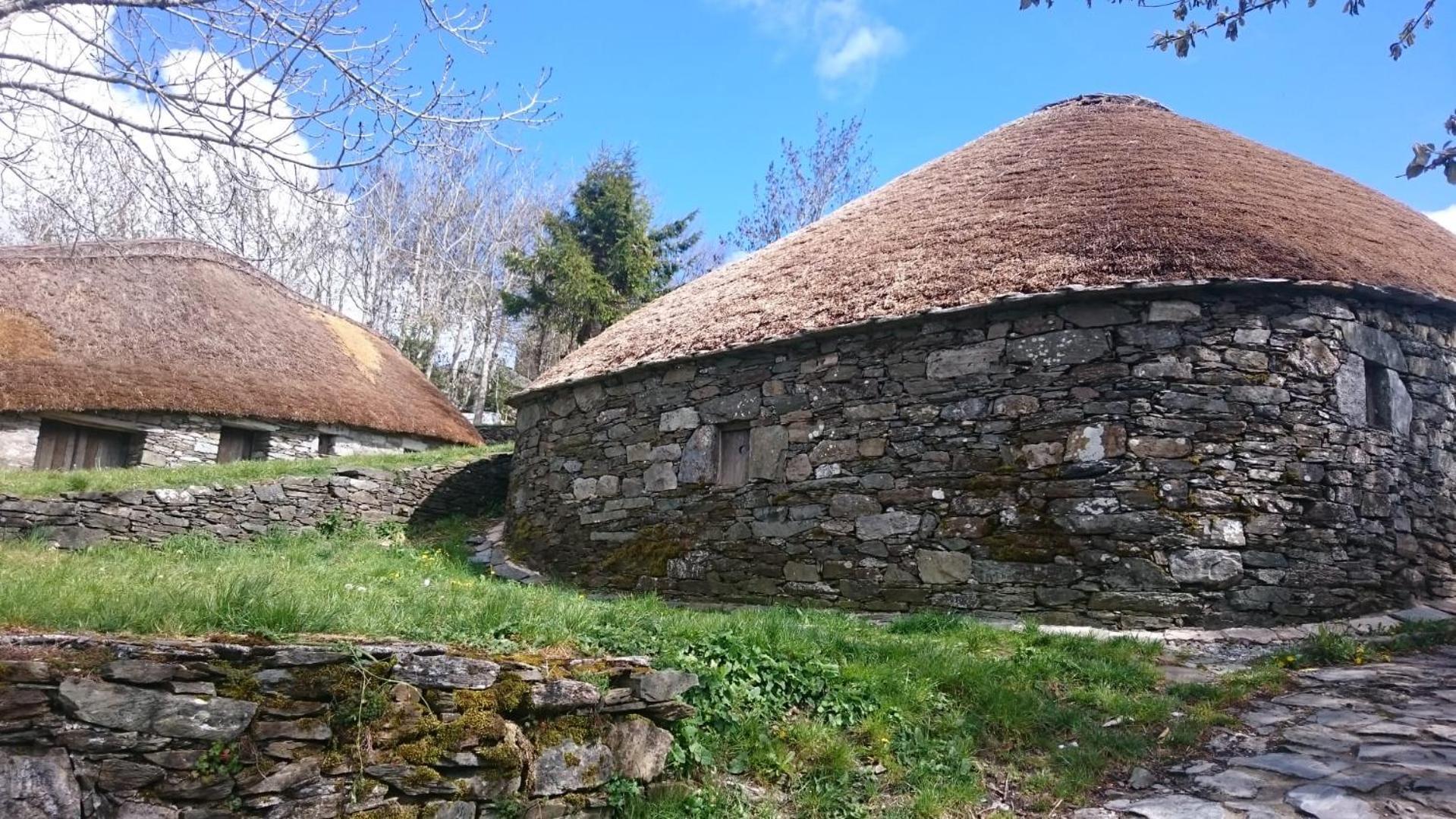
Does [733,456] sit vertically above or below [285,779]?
above

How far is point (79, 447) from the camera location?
42.4 ft

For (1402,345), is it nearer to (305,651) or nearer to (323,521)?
(305,651)

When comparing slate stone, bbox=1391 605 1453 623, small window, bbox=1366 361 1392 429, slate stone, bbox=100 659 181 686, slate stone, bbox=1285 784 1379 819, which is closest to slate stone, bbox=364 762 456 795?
slate stone, bbox=100 659 181 686

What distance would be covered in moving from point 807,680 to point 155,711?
9.81 feet

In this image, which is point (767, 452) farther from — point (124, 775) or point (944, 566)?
point (124, 775)

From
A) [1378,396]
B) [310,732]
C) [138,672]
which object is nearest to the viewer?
[138,672]

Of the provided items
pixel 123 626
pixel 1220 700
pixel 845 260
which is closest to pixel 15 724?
pixel 123 626

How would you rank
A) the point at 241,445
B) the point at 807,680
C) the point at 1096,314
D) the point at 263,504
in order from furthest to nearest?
the point at 241,445, the point at 263,504, the point at 1096,314, the point at 807,680

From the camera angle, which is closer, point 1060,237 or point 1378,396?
point 1378,396

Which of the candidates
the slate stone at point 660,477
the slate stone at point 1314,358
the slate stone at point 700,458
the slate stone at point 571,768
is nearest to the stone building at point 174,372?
the slate stone at point 660,477

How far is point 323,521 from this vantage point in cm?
1147

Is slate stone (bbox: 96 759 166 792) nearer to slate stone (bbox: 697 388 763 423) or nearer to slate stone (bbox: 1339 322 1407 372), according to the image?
slate stone (bbox: 697 388 763 423)

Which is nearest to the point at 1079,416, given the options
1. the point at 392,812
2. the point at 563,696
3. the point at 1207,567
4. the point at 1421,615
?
the point at 1207,567

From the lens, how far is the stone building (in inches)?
499
